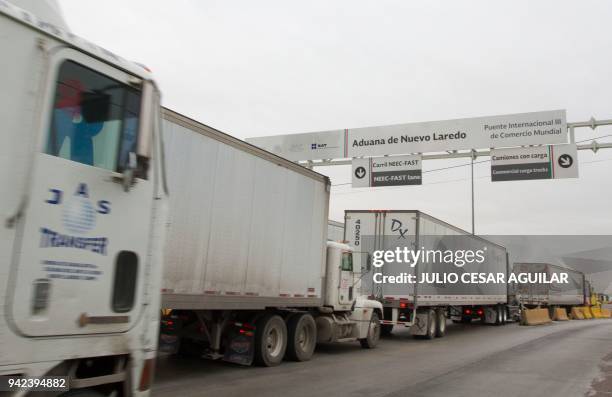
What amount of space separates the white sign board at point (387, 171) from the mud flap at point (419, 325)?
449cm

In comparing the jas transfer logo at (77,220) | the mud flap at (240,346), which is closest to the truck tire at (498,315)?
the mud flap at (240,346)

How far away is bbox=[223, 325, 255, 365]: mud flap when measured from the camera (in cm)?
964

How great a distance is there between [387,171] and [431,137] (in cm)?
191

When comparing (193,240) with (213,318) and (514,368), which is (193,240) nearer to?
(213,318)

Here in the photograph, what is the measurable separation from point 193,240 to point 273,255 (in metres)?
2.13

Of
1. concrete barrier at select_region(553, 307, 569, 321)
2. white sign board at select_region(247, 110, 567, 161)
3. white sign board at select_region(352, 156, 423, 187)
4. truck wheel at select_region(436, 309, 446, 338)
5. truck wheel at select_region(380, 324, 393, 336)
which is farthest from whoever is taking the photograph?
concrete barrier at select_region(553, 307, 569, 321)

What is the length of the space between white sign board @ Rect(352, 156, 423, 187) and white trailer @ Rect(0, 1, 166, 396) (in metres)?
14.9

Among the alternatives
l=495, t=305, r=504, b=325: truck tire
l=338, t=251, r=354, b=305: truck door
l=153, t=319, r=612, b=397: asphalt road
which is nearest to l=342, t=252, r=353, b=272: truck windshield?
l=338, t=251, r=354, b=305: truck door

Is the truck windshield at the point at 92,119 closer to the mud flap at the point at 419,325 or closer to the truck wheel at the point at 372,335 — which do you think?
the truck wheel at the point at 372,335

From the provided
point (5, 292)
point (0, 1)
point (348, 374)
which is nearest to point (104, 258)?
point (5, 292)

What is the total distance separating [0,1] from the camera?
3.07 m

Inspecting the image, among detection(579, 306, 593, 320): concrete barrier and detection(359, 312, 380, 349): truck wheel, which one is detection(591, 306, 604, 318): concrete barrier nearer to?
detection(579, 306, 593, 320): concrete barrier

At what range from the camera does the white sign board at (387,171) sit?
18094 mm

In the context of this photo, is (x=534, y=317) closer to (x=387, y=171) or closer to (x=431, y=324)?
(x=431, y=324)
